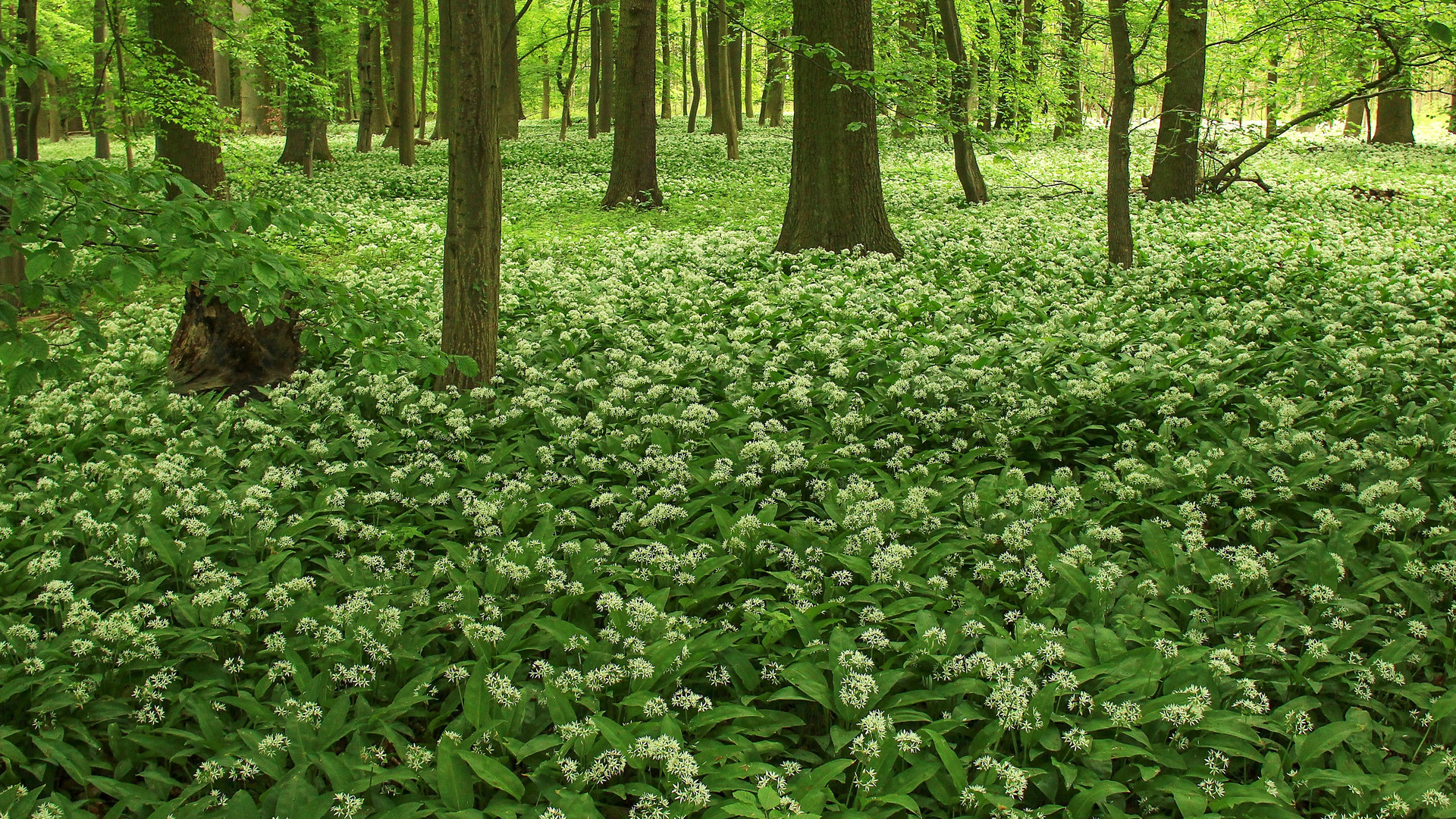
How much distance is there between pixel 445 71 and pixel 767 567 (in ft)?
58.6

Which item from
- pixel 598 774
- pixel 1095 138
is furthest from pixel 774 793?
pixel 1095 138

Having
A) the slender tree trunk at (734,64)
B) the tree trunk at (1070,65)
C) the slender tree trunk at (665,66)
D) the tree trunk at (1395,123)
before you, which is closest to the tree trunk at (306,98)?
the slender tree trunk at (734,64)

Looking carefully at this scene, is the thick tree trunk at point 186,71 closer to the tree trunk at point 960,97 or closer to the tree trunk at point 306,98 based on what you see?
the tree trunk at point 306,98

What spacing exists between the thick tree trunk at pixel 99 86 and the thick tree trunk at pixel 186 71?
93 cm

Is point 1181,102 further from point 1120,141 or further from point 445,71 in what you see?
point 445,71

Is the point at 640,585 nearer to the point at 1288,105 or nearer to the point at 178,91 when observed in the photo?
the point at 178,91

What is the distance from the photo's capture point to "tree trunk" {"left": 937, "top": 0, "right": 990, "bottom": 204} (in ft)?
35.9

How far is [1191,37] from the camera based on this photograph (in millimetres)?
12672

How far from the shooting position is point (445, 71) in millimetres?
18938

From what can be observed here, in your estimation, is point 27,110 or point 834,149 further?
point 834,149

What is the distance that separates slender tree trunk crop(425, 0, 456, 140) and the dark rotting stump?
2.50 meters

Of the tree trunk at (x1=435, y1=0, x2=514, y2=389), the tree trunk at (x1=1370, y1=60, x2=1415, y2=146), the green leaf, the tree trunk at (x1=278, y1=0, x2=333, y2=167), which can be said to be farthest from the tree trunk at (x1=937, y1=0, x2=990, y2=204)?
the tree trunk at (x1=1370, y1=60, x2=1415, y2=146)

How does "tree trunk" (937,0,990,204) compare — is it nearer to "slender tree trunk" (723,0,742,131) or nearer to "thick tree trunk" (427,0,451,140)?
"thick tree trunk" (427,0,451,140)

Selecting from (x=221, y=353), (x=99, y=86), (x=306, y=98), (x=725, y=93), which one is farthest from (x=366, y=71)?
(x=221, y=353)
